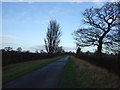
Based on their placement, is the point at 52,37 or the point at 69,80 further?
the point at 52,37

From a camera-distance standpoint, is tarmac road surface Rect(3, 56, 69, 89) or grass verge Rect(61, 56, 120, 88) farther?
tarmac road surface Rect(3, 56, 69, 89)

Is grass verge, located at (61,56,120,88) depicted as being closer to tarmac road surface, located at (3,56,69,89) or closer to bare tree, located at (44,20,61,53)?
tarmac road surface, located at (3,56,69,89)

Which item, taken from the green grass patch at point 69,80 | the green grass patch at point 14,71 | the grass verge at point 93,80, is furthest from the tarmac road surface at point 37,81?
the green grass patch at point 14,71

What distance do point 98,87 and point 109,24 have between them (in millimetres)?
18777

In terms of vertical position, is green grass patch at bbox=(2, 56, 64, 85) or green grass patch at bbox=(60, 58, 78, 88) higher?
green grass patch at bbox=(60, 58, 78, 88)

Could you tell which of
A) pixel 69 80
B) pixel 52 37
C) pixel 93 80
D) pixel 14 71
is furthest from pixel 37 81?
pixel 52 37

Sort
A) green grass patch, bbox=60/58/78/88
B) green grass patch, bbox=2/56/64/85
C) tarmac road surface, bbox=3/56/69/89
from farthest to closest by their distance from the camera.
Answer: green grass patch, bbox=2/56/64/85, green grass patch, bbox=60/58/78/88, tarmac road surface, bbox=3/56/69/89

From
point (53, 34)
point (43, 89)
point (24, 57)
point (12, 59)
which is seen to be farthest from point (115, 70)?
point (53, 34)

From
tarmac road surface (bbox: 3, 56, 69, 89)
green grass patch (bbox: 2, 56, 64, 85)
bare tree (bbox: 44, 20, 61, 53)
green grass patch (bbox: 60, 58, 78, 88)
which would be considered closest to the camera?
tarmac road surface (bbox: 3, 56, 69, 89)

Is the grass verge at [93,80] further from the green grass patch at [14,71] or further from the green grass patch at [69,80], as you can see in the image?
the green grass patch at [14,71]

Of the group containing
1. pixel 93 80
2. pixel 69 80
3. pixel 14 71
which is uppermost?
pixel 93 80

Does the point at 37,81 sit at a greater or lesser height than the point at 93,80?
lesser

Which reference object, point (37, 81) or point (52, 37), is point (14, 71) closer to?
point (37, 81)

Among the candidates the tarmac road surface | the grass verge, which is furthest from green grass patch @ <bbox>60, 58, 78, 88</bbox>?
the tarmac road surface
